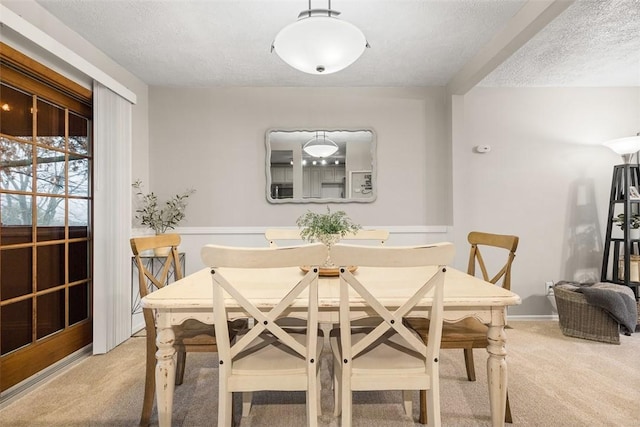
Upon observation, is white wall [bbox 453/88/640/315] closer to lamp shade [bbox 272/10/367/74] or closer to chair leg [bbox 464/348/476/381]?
chair leg [bbox 464/348/476/381]

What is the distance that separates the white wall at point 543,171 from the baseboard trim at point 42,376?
141 inches

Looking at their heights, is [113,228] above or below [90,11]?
below

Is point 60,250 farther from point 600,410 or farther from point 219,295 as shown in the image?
point 600,410

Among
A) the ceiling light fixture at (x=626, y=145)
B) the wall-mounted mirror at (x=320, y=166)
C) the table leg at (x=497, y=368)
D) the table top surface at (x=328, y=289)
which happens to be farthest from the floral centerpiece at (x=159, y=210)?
the ceiling light fixture at (x=626, y=145)

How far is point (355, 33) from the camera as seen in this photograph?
66.0 inches

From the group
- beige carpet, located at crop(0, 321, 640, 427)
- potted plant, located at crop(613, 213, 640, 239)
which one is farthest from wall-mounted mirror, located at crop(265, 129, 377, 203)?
potted plant, located at crop(613, 213, 640, 239)

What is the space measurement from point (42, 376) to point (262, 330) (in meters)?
1.94

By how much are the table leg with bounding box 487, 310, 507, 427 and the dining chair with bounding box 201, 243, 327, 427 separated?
76 centimetres

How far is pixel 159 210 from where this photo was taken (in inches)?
137

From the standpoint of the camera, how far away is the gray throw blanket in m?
2.75

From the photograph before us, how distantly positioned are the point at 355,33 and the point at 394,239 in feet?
7.55

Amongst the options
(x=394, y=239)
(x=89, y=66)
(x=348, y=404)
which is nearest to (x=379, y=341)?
(x=348, y=404)

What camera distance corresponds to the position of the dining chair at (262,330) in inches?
45.9

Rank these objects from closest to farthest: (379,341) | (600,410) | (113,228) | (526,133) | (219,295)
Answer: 1. (219,295)
2. (379,341)
3. (600,410)
4. (113,228)
5. (526,133)
